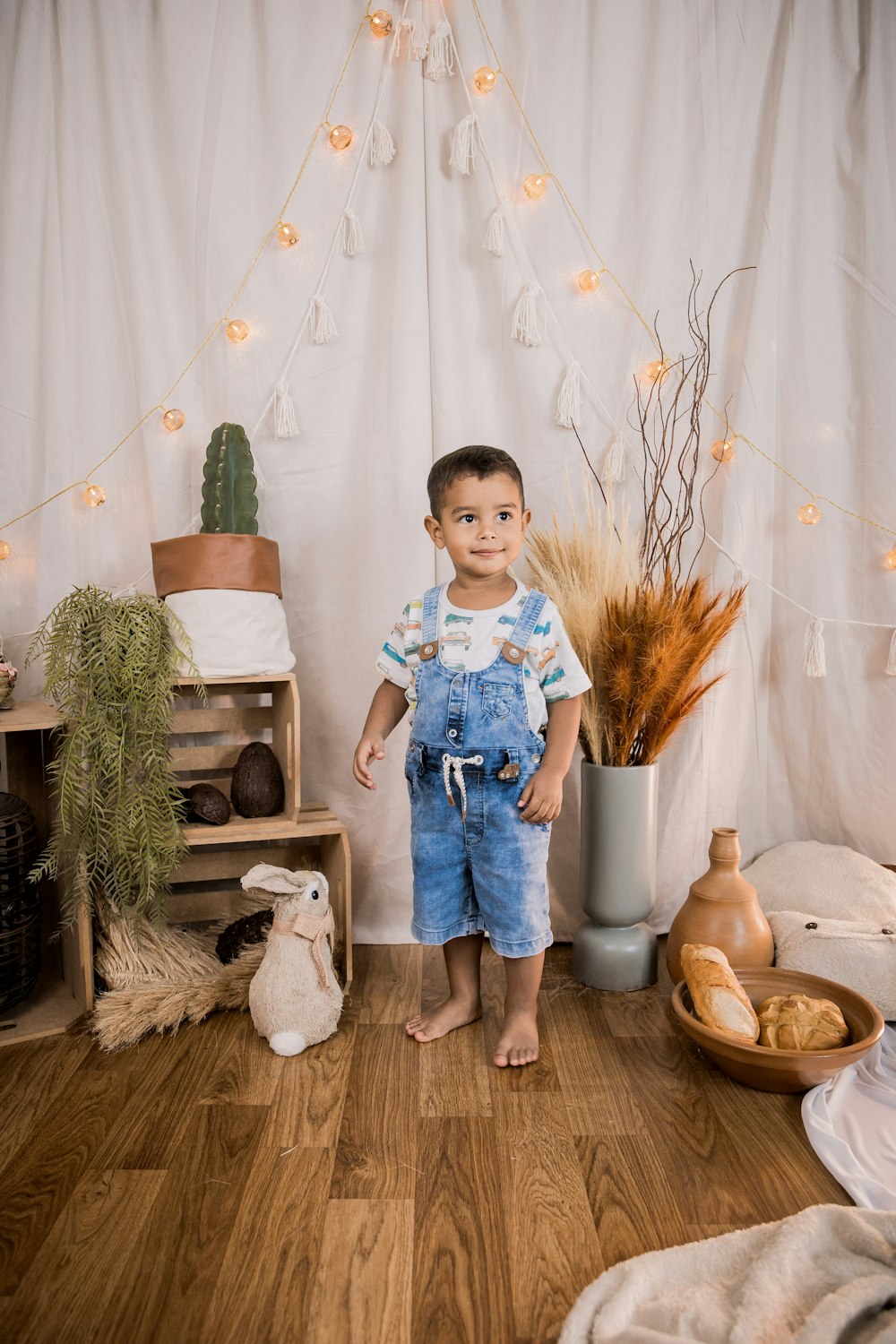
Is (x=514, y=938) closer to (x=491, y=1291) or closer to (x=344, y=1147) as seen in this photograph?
(x=344, y=1147)

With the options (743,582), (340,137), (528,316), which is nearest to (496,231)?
(528,316)

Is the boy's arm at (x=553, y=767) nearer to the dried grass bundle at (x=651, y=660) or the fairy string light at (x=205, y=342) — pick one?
the dried grass bundle at (x=651, y=660)

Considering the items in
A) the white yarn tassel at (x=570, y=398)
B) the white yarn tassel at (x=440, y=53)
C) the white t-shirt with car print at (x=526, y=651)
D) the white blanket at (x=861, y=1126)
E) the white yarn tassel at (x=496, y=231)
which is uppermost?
the white yarn tassel at (x=440, y=53)

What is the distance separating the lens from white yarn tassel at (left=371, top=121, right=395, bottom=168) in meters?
2.27

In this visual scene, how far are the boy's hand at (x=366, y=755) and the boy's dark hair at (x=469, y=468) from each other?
1.57 feet

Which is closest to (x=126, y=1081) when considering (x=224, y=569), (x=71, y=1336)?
(x=71, y=1336)

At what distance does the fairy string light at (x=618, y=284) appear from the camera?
2.30m

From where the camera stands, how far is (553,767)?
1.77 meters

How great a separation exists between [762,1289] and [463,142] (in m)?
2.35

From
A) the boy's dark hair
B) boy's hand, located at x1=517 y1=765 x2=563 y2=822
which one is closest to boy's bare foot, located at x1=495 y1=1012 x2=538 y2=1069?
boy's hand, located at x1=517 y1=765 x2=563 y2=822

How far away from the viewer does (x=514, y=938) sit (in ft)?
5.93

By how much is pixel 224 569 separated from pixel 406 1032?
3.43ft

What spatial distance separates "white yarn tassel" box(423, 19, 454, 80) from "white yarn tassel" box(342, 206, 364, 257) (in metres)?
0.38

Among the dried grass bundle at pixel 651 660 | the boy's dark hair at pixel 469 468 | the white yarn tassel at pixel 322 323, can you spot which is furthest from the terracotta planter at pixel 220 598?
the dried grass bundle at pixel 651 660
